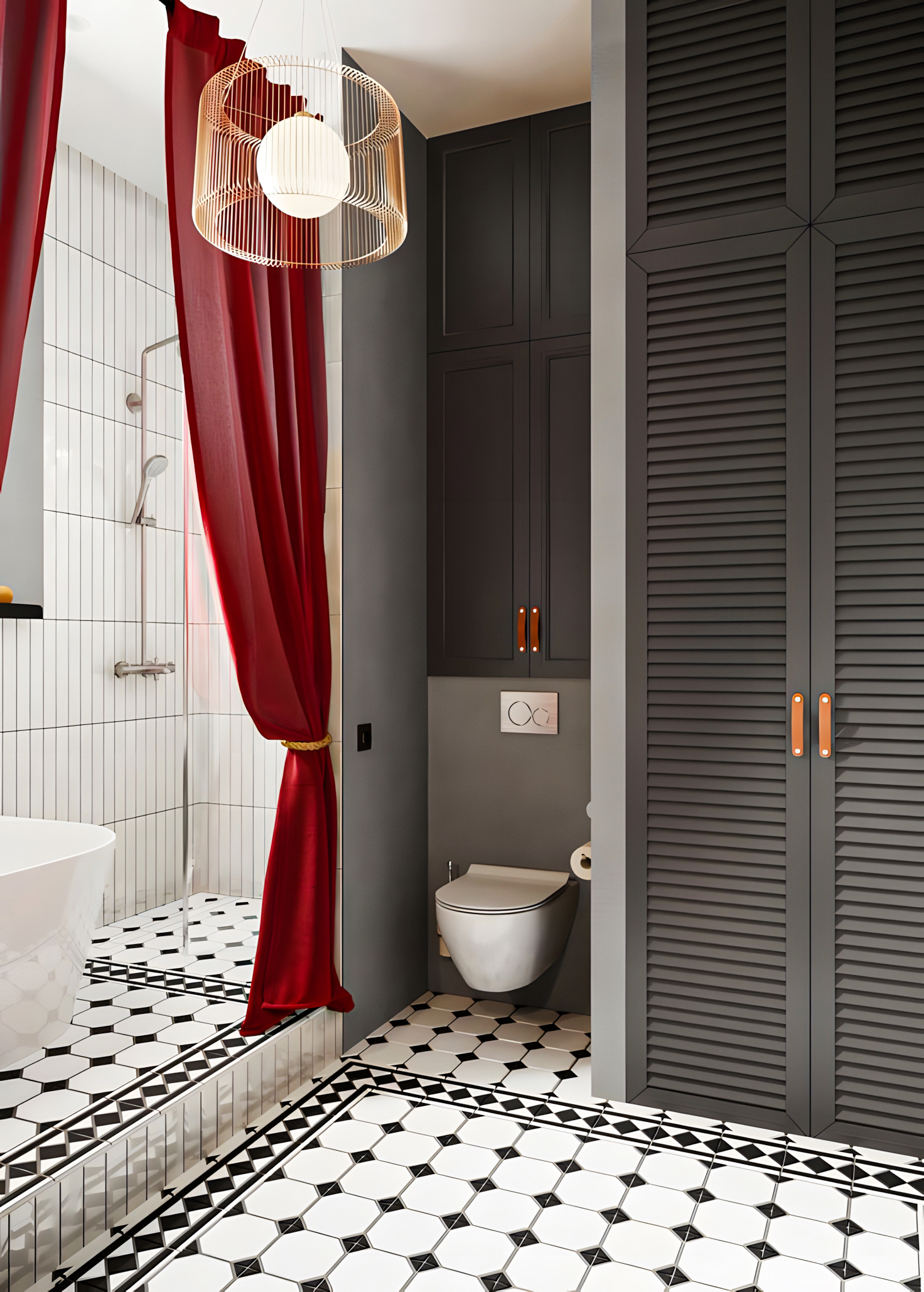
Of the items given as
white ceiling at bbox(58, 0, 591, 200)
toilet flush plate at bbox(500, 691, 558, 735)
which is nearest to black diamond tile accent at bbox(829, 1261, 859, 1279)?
toilet flush plate at bbox(500, 691, 558, 735)

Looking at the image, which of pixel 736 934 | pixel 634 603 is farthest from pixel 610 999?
pixel 634 603

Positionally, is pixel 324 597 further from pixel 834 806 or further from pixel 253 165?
pixel 834 806

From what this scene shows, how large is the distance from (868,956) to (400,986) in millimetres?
1492

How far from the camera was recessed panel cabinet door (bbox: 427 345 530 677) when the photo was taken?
3.07m

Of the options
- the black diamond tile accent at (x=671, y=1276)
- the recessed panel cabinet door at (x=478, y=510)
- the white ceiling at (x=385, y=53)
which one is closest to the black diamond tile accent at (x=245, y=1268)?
the black diamond tile accent at (x=671, y=1276)

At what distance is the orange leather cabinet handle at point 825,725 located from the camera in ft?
7.40

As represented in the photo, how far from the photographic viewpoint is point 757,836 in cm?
233

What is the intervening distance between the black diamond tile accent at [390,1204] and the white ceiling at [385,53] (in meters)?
2.93

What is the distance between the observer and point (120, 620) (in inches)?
129

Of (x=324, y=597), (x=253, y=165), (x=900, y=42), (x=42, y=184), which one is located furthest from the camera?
(x=324, y=597)

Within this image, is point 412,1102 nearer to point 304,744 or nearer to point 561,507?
point 304,744

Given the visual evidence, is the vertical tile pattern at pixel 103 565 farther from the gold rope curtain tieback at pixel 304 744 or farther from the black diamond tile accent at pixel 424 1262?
the black diamond tile accent at pixel 424 1262

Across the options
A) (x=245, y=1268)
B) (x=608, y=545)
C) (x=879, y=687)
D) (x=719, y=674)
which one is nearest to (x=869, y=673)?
(x=879, y=687)

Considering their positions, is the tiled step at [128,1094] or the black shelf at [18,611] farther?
the black shelf at [18,611]
